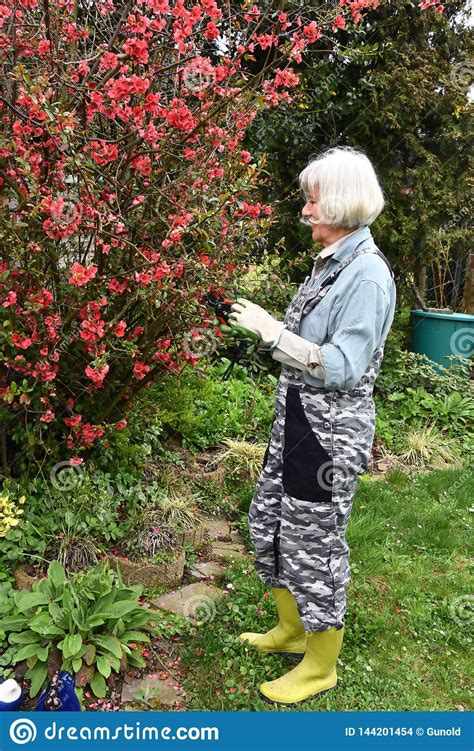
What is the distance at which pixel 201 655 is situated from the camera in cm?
250

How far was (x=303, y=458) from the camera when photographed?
208 centimetres

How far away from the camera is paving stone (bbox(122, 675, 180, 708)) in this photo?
2.30 metres

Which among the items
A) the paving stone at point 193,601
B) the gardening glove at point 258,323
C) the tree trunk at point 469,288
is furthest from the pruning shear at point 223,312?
the tree trunk at point 469,288

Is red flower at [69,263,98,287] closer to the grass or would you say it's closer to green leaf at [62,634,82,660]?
green leaf at [62,634,82,660]

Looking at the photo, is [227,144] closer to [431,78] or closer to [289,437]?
[289,437]

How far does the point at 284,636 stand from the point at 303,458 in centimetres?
87

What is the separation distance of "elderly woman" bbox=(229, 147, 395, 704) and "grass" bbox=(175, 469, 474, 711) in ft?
0.53

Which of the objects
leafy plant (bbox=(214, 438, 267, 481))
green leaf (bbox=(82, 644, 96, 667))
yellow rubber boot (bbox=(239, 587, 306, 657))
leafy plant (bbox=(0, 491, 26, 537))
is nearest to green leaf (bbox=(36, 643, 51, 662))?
green leaf (bbox=(82, 644, 96, 667))

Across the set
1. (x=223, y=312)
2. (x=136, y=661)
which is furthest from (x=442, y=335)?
(x=136, y=661)

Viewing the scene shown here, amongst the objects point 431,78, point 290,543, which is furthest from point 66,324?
point 431,78

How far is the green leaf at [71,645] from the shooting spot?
2215mm

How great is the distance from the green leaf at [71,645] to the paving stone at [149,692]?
27 cm

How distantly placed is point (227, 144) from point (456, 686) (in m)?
2.31

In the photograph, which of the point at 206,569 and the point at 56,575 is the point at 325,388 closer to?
the point at 56,575
